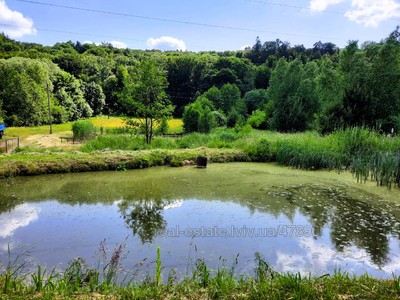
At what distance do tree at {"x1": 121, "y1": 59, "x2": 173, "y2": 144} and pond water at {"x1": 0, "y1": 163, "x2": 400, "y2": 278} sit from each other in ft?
25.9

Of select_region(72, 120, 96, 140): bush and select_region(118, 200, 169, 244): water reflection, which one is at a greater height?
select_region(72, 120, 96, 140): bush

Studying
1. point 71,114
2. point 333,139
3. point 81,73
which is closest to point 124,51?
point 81,73

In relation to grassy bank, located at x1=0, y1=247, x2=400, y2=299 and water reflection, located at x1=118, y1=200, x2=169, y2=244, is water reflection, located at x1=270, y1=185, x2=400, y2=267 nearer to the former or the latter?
grassy bank, located at x1=0, y1=247, x2=400, y2=299

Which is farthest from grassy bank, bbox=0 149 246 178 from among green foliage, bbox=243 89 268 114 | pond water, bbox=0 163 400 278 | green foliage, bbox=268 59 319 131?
green foliage, bbox=243 89 268 114

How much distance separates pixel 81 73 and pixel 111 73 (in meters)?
8.90

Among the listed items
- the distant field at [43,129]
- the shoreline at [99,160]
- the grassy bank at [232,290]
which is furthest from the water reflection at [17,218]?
the distant field at [43,129]

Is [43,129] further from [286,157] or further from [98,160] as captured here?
[286,157]

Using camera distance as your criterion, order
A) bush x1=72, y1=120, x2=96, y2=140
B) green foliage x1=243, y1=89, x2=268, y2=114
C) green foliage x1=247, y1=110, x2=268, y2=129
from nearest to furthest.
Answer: bush x1=72, y1=120, x2=96, y2=140 < green foliage x1=247, y1=110, x2=268, y2=129 < green foliage x1=243, y1=89, x2=268, y2=114

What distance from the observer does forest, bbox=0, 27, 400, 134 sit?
73.6 ft

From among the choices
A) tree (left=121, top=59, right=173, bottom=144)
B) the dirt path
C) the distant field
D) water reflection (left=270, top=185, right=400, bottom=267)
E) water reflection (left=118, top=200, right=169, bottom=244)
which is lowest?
the distant field

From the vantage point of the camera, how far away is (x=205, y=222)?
8109 mm

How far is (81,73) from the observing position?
221 ft

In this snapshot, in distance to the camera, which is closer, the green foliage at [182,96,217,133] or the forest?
the forest

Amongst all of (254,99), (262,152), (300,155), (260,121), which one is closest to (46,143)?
(262,152)
